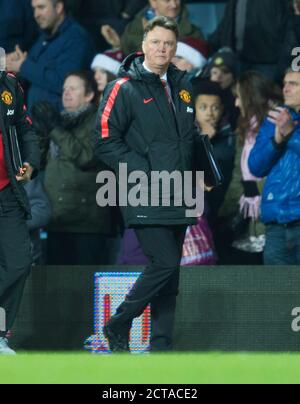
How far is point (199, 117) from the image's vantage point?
11.2 meters

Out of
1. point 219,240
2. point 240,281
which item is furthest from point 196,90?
point 240,281

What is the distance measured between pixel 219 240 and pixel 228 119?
1046mm

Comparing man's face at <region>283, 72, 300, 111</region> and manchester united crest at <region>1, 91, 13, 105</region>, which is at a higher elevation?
man's face at <region>283, 72, 300, 111</region>

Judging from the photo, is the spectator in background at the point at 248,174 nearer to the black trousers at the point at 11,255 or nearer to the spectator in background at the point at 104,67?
the spectator in background at the point at 104,67

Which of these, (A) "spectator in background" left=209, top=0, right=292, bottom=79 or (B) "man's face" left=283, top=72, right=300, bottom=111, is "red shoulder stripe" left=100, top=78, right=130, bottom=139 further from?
(A) "spectator in background" left=209, top=0, right=292, bottom=79

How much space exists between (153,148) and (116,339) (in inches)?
49.1

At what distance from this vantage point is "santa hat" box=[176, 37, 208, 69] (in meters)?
11.5

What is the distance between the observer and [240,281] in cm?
934

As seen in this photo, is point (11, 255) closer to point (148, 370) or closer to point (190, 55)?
point (148, 370)

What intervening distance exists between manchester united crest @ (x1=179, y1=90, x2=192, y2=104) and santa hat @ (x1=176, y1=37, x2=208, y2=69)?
2724 millimetres

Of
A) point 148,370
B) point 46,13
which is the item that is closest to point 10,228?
point 148,370

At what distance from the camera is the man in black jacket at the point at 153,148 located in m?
8.53

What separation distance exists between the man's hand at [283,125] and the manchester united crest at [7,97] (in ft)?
7.13

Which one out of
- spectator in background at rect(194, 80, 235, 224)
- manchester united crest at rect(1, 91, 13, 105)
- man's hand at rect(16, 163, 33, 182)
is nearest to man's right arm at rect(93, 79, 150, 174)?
man's hand at rect(16, 163, 33, 182)
